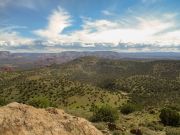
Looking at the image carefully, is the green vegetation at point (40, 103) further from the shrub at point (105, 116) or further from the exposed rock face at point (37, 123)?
the exposed rock face at point (37, 123)

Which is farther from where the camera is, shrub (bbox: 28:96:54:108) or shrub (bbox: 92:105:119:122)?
shrub (bbox: 28:96:54:108)

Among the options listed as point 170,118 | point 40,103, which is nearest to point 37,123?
point 170,118

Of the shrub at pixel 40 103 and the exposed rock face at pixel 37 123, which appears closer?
the exposed rock face at pixel 37 123

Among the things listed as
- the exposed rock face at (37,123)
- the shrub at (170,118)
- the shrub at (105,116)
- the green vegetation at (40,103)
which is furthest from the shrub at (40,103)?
the exposed rock face at (37,123)

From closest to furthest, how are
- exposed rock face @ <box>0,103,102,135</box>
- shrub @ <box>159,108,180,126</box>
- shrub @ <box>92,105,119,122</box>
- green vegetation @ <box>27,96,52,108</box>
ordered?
1. exposed rock face @ <box>0,103,102,135</box>
2. shrub @ <box>92,105,119,122</box>
3. shrub @ <box>159,108,180,126</box>
4. green vegetation @ <box>27,96,52,108</box>

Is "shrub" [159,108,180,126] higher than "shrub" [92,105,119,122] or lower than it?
lower

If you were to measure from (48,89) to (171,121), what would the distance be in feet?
240

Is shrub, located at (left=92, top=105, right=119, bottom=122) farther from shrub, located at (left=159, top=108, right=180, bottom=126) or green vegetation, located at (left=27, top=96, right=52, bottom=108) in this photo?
green vegetation, located at (left=27, top=96, right=52, bottom=108)

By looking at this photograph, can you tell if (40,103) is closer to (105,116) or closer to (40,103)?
(40,103)

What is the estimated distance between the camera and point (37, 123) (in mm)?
13695

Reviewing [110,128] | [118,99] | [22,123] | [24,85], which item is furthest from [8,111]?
[24,85]

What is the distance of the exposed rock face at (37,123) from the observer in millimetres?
13148

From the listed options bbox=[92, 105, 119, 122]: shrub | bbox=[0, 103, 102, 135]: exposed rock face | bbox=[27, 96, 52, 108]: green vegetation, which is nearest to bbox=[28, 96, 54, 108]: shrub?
bbox=[27, 96, 52, 108]: green vegetation

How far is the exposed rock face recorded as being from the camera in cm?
1315
